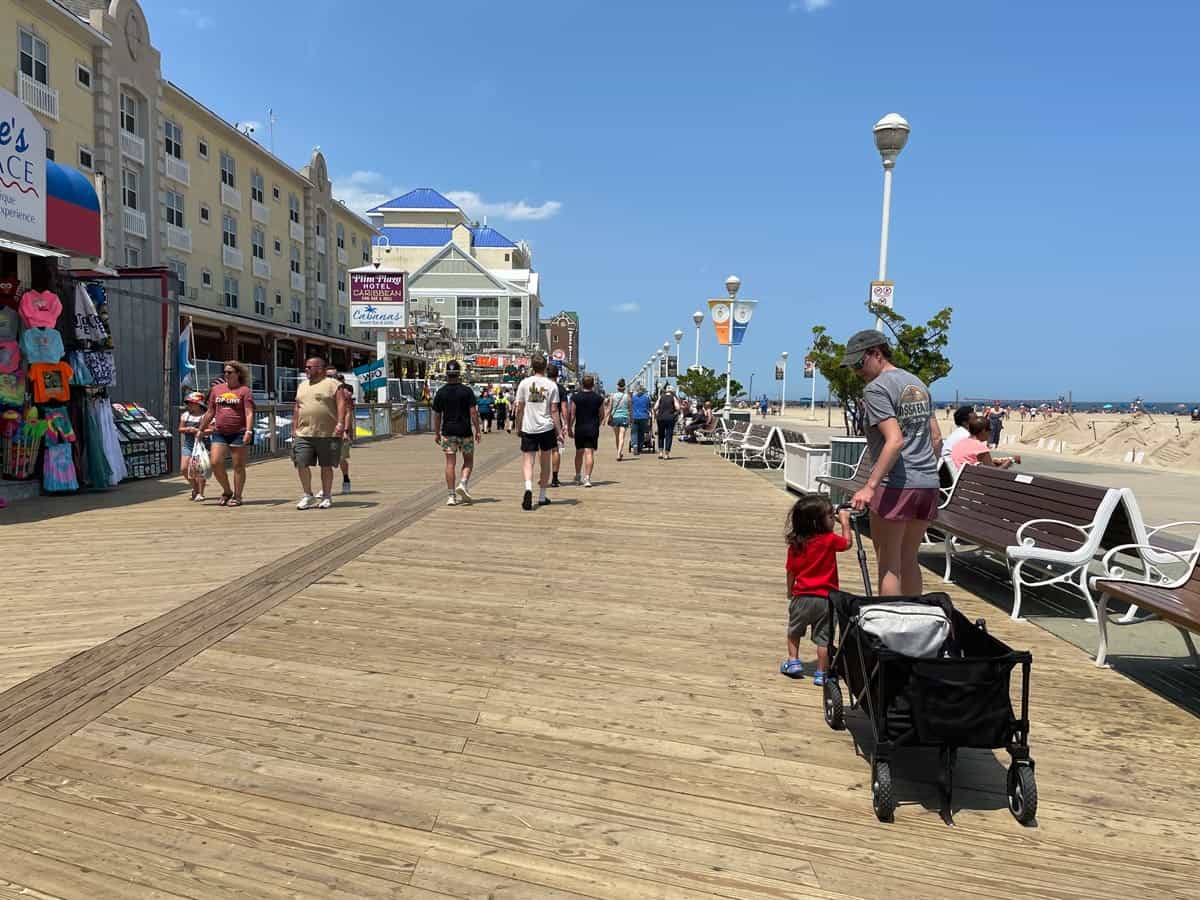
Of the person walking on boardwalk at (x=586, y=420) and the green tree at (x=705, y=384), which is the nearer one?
the person walking on boardwalk at (x=586, y=420)

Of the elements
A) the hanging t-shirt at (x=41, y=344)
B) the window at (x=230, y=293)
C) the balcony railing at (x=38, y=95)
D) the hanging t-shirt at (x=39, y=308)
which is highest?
the balcony railing at (x=38, y=95)

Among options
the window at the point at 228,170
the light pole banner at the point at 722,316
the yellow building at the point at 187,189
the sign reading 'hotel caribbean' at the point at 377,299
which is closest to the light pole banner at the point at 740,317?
the light pole banner at the point at 722,316

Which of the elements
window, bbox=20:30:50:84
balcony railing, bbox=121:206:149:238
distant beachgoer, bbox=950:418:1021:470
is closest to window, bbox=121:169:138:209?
balcony railing, bbox=121:206:149:238

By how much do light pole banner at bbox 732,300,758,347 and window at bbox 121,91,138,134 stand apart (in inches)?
854

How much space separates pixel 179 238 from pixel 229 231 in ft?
14.8

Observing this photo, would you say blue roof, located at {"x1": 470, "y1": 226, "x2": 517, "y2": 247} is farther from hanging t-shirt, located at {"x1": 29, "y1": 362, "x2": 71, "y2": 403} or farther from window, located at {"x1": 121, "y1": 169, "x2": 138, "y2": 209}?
hanging t-shirt, located at {"x1": 29, "y1": 362, "x2": 71, "y2": 403}

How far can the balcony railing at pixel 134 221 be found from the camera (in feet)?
91.1

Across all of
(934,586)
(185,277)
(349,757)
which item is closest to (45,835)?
(349,757)

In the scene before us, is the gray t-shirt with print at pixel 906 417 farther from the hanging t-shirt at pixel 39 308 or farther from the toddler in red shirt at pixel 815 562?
the hanging t-shirt at pixel 39 308

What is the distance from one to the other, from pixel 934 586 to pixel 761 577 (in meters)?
1.44

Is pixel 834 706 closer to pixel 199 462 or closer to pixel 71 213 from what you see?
pixel 199 462

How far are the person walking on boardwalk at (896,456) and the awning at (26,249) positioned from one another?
912 cm

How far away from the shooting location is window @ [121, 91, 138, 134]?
27.7 meters

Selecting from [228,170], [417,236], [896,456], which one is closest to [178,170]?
[228,170]
